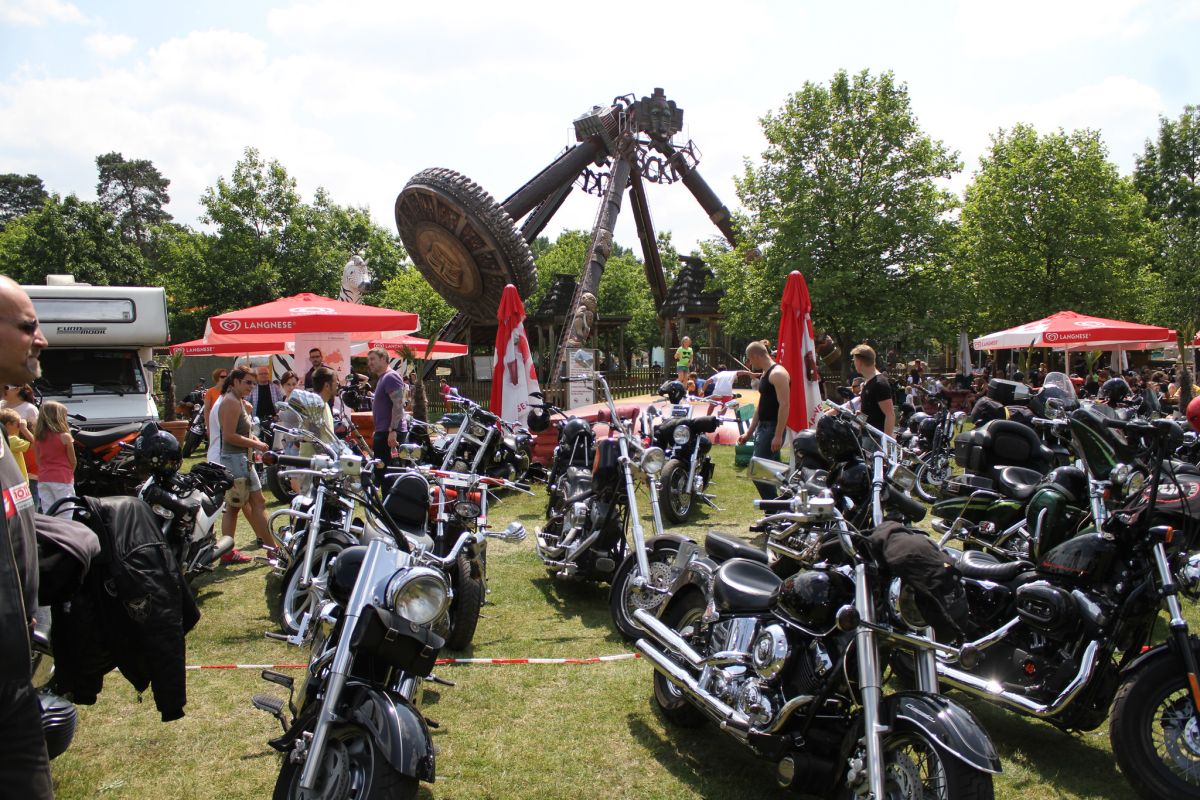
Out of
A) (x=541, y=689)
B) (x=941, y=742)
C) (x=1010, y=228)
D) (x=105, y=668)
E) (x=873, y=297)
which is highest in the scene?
(x=1010, y=228)

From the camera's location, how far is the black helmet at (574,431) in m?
7.07

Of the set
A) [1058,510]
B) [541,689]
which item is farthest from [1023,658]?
[541,689]

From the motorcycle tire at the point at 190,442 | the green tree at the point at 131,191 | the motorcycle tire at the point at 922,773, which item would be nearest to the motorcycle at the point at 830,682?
the motorcycle tire at the point at 922,773

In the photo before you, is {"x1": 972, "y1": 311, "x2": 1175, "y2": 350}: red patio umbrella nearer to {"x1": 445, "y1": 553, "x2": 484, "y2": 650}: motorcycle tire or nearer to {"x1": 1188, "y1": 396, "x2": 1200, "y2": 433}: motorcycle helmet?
{"x1": 1188, "y1": 396, "x2": 1200, "y2": 433}: motorcycle helmet

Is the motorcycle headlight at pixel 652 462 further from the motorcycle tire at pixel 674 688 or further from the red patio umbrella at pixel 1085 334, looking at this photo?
the red patio umbrella at pixel 1085 334

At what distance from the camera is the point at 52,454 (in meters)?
6.29

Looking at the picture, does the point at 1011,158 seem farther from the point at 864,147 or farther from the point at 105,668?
the point at 105,668

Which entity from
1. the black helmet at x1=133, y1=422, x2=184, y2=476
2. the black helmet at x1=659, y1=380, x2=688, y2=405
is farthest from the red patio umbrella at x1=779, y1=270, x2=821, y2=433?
the black helmet at x1=133, y1=422, x2=184, y2=476

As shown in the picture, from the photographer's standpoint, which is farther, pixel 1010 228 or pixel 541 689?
pixel 1010 228

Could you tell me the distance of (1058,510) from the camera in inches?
174

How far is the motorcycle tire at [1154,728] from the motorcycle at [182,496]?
16.5ft

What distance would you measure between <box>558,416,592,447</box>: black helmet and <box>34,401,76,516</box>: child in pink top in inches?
150

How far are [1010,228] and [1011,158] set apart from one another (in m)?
2.80

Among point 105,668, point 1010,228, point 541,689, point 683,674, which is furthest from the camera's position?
point 1010,228
